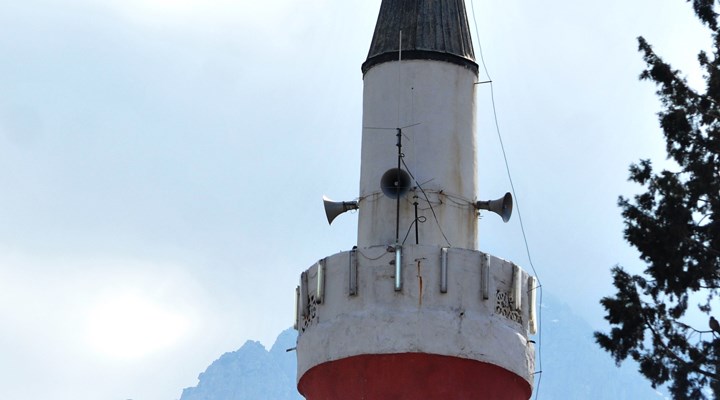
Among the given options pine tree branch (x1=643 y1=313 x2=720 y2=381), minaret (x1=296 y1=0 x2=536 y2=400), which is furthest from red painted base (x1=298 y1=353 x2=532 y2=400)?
pine tree branch (x1=643 y1=313 x2=720 y2=381)

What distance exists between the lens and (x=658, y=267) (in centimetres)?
2406

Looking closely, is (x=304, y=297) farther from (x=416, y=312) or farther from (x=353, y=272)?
(x=416, y=312)

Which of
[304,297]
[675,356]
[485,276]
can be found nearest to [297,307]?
[304,297]

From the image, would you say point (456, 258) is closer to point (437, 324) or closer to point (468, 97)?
point (437, 324)

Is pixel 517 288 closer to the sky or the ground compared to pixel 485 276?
closer to the sky

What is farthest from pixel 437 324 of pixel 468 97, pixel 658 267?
pixel 658 267

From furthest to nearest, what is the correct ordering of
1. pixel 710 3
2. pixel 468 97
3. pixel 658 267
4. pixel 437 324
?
pixel 710 3
pixel 658 267
pixel 468 97
pixel 437 324

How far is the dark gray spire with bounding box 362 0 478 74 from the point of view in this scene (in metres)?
22.5

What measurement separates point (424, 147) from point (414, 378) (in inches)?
135

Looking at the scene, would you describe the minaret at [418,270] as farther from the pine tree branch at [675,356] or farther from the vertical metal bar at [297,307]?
the pine tree branch at [675,356]

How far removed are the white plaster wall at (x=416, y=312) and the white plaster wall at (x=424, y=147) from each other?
759mm

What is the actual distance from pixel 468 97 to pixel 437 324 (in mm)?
3879

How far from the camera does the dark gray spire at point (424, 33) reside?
22.5 meters

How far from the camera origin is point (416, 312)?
20172 millimetres
